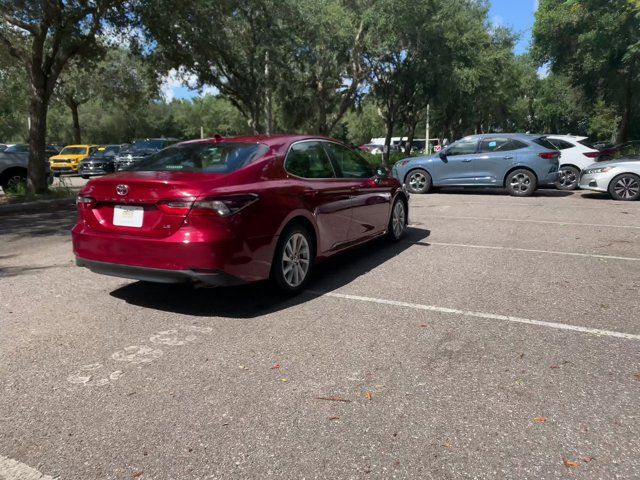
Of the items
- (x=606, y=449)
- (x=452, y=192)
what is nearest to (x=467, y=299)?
(x=606, y=449)

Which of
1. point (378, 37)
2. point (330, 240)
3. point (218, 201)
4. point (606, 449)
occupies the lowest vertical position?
point (606, 449)

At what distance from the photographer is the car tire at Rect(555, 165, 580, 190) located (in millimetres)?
15539

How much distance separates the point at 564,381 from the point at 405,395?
1062 millimetres

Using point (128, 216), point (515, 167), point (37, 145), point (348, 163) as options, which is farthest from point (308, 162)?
point (37, 145)

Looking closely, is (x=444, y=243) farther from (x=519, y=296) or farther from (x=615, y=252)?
(x=519, y=296)

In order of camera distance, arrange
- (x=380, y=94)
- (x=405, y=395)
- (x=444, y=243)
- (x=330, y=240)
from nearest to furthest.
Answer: (x=405, y=395) → (x=330, y=240) → (x=444, y=243) → (x=380, y=94)

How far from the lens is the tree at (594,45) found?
21.5m

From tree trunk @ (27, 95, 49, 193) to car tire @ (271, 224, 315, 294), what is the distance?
10.6m

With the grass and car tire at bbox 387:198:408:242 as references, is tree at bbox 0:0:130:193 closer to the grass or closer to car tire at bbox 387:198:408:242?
the grass

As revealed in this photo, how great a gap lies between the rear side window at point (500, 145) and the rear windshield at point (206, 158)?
10443 mm

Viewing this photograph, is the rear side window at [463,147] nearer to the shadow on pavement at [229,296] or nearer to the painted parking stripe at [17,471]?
the shadow on pavement at [229,296]

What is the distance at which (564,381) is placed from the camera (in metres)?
3.44

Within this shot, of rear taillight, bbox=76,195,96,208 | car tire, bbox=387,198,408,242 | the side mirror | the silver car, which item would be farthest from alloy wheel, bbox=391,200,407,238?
the silver car

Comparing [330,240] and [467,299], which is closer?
[467,299]
